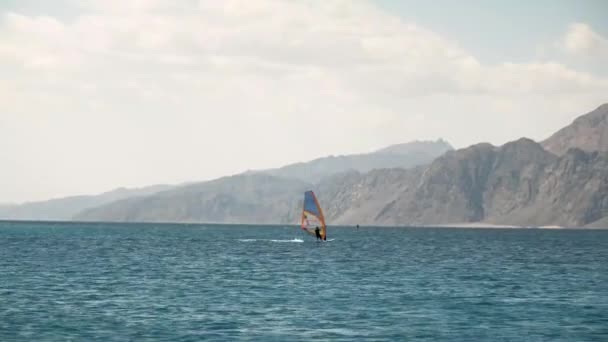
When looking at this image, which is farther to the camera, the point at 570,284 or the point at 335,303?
the point at 570,284

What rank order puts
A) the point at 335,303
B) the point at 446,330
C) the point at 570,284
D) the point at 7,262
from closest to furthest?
the point at 446,330 < the point at 335,303 < the point at 570,284 < the point at 7,262

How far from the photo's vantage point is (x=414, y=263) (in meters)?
100

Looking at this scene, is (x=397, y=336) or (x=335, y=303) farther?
(x=335, y=303)

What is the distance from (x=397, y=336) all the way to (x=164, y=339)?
1137 cm

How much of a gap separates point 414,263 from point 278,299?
43631 millimetres

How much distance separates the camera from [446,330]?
1799 inches

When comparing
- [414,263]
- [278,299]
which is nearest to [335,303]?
[278,299]

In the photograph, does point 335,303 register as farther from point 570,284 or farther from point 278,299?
point 570,284

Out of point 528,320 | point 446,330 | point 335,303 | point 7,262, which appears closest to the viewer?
point 446,330

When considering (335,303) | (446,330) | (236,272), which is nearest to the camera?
(446,330)

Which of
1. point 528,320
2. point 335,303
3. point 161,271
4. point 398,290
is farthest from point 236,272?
point 528,320

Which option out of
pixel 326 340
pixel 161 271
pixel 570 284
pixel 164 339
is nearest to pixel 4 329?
pixel 164 339

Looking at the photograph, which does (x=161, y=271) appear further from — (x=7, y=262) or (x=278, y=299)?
(x=278, y=299)

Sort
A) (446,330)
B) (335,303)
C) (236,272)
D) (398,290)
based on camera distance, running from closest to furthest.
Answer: (446,330)
(335,303)
(398,290)
(236,272)
